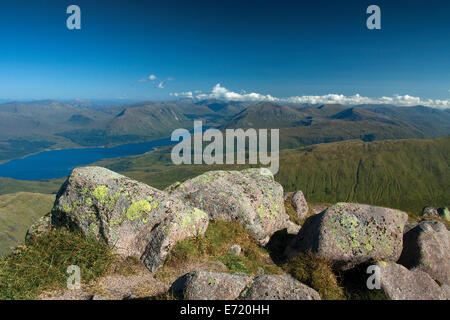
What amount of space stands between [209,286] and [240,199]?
945 cm

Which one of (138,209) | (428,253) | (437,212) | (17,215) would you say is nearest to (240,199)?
(138,209)

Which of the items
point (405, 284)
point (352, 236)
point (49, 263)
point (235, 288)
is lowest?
point (405, 284)

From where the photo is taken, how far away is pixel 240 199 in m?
17.3

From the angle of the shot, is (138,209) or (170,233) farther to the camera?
(138,209)

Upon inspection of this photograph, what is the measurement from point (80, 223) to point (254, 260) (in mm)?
10211

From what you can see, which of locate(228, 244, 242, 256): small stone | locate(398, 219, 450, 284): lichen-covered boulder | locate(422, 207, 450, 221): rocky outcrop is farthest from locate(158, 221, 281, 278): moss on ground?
locate(422, 207, 450, 221): rocky outcrop

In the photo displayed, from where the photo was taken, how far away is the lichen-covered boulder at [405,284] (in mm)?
10955

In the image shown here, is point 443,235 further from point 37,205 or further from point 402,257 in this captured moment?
point 37,205

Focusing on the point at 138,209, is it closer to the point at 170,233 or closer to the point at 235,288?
the point at 170,233

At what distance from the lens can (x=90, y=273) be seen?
10164 millimetres

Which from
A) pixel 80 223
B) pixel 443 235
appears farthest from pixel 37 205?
pixel 443 235

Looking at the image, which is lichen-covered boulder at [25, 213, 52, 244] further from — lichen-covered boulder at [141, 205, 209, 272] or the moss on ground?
the moss on ground

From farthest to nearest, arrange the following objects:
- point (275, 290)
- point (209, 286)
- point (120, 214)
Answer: point (120, 214), point (209, 286), point (275, 290)
